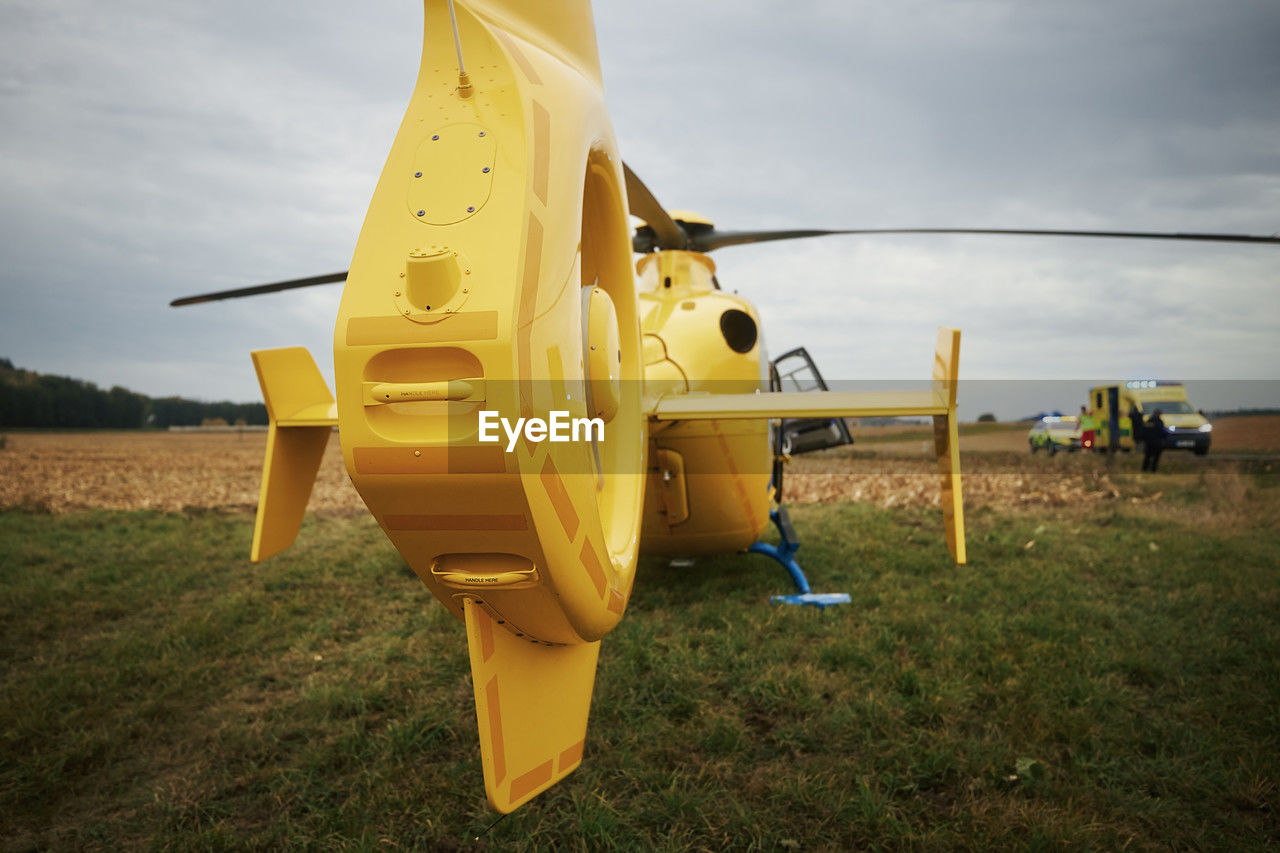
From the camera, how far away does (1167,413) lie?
49.6ft

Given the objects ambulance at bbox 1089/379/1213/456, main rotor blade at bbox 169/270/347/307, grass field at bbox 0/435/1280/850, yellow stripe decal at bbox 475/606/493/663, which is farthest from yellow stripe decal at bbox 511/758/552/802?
ambulance at bbox 1089/379/1213/456

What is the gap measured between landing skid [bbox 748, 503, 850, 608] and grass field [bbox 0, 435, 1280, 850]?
27 centimetres

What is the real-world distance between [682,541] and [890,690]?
6.56 ft

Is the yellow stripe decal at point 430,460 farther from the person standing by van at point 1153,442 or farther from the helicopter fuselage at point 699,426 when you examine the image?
the person standing by van at point 1153,442

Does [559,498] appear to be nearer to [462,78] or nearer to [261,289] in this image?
[462,78]

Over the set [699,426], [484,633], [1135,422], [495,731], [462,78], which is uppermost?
[462,78]

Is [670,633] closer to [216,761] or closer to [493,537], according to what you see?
[216,761]

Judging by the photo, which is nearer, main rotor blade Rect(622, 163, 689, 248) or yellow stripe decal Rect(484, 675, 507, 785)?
yellow stripe decal Rect(484, 675, 507, 785)

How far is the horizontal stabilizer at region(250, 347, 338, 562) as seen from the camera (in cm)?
315

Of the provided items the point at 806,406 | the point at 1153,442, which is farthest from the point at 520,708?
the point at 1153,442

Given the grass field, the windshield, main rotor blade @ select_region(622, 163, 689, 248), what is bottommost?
the grass field

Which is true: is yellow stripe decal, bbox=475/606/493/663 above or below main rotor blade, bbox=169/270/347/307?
below

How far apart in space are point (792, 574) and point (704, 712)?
2549mm

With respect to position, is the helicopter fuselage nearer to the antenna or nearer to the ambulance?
the antenna
